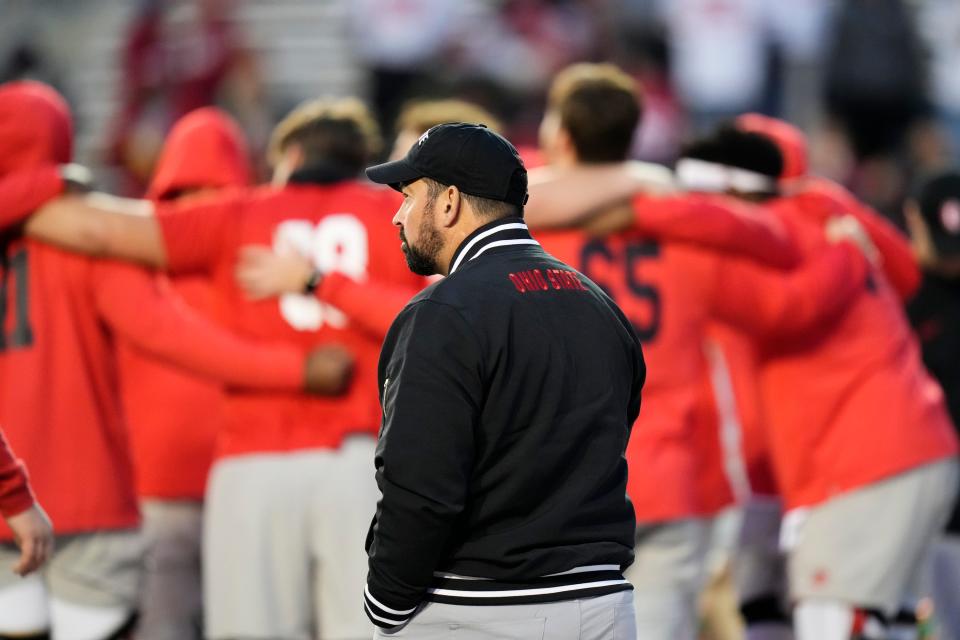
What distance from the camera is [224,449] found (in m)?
5.35

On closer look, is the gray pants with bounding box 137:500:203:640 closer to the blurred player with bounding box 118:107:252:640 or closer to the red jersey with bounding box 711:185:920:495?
the blurred player with bounding box 118:107:252:640

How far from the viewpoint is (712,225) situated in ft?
17.1

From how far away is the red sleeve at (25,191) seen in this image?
16.2 ft

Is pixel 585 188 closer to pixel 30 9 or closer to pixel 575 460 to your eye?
pixel 575 460

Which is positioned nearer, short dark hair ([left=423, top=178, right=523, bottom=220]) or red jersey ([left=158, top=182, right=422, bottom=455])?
short dark hair ([left=423, top=178, right=523, bottom=220])

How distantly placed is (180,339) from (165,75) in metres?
7.03

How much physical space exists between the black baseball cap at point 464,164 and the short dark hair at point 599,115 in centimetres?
170

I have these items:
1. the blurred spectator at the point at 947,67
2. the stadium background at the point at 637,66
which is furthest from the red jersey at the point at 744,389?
the blurred spectator at the point at 947,67

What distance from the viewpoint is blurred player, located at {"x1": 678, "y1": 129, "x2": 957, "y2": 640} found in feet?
18.9

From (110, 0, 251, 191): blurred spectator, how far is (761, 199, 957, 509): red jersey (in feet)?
21.5

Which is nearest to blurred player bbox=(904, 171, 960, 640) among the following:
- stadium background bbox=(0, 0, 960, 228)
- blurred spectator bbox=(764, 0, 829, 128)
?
stadium background bbox=(0, 0, 960, 228)

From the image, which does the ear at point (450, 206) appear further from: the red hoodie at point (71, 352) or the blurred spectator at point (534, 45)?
the blurred spectator at point (534, 45)

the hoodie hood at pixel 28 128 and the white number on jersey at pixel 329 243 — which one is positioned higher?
the hoodie hood at pixel 28 128

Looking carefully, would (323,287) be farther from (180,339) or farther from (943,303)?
(943,303)
